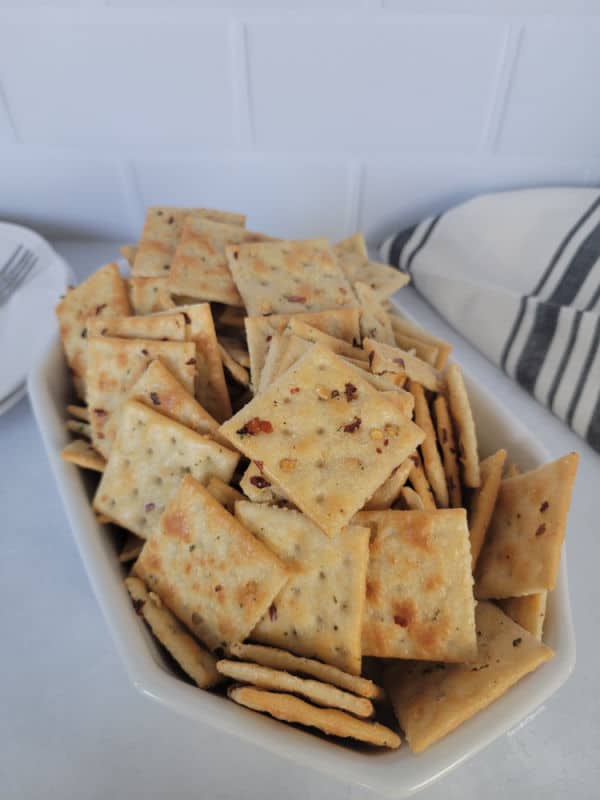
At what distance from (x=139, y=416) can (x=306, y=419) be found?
16cm

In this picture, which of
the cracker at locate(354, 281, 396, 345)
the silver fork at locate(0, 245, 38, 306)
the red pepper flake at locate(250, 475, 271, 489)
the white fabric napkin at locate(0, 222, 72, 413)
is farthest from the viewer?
the silver fork at locate(0, 245, 38, 306)

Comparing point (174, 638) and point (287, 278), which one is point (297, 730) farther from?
point (287, 278)

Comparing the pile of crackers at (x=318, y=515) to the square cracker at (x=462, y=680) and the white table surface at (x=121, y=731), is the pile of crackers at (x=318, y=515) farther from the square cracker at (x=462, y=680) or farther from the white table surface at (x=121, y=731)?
the white table surface at (x=121, y=731)

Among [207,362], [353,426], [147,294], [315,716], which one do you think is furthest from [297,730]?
[147,294]

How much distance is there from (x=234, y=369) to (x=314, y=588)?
0.22 metres

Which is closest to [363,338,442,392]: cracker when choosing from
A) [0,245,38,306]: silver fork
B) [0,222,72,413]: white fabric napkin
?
[0,222,72,413]: white fabric napkin

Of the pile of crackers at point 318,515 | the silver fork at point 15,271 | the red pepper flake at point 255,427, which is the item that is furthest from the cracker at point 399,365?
the silver fork at point 15,271

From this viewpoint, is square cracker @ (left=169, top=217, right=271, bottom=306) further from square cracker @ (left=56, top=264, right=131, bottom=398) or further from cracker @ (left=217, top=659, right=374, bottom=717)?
cracker @ (left=217, top=659, right=374, bottom=717)

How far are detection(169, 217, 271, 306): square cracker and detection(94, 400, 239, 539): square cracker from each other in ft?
0.46

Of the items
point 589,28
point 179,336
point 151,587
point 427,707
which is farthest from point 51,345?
point 589,28

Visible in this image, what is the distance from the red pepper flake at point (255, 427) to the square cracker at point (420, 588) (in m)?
0.11

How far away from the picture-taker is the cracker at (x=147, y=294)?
0.65 metres

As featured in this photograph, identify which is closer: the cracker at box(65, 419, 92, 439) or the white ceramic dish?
the white ceramic dish

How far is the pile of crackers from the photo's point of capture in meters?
0.46
